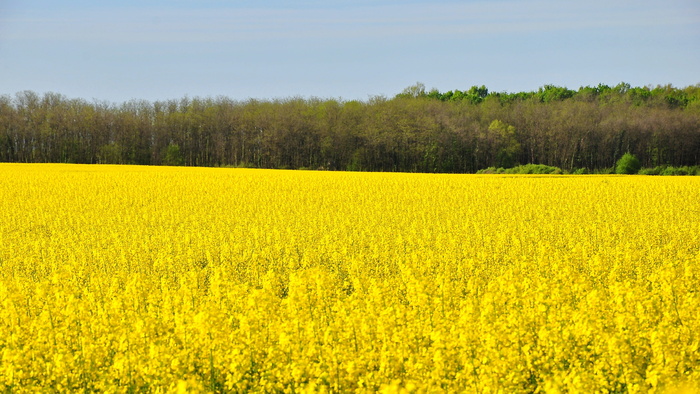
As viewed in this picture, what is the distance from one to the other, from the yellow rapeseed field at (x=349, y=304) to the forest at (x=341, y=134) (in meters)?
55.6

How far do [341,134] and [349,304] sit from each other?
68.8m

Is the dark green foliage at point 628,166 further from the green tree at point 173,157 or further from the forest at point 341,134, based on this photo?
the green tree at point 173,157

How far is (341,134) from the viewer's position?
76938mm

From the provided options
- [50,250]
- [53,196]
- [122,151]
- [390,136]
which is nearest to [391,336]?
[50,250]

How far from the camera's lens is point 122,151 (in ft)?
252

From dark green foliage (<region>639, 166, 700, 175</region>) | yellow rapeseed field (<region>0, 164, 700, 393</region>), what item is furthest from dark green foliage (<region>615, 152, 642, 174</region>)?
yellow rapeseed field (<region>0, 164, 700, 393</region>)

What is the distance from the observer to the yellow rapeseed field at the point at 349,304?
684cm

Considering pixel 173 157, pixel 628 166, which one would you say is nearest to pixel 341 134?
pixel 173 157

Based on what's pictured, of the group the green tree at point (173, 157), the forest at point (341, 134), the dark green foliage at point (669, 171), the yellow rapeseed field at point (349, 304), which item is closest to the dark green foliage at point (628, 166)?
→ the dark green foliage at point (669, 171)

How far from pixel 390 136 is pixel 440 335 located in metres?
69.8

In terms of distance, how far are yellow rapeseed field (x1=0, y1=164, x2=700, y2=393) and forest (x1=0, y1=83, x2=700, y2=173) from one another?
55.6 meters

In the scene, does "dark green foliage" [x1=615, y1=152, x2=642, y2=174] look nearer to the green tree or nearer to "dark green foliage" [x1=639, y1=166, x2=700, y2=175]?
"dark green foliage" [x1=639, y1=166, x2=700, y2=175]

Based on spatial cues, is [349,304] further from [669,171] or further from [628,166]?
[628,166]

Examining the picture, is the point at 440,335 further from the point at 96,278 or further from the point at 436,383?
the point at 96,278
